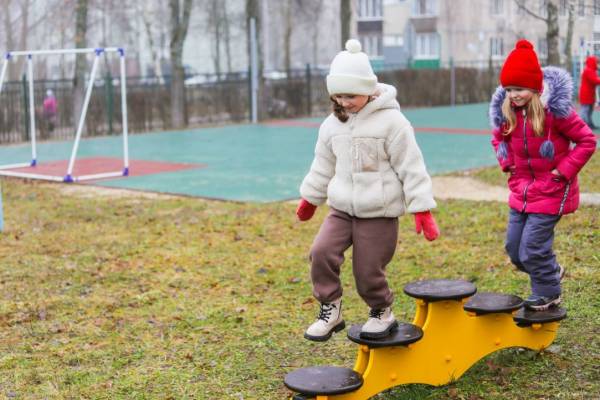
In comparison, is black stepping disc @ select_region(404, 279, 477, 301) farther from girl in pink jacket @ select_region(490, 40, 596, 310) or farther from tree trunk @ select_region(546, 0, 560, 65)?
tree trunk @ select_region(546, 0, 560, 65)

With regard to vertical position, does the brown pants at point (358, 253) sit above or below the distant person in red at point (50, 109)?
below

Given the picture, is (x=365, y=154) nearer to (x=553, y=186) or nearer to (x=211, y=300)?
(x=553, y=186)

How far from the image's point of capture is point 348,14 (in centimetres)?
2969

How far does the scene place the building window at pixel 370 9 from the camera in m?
64.4

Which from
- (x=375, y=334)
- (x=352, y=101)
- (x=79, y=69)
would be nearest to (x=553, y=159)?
(x=352, y=101)

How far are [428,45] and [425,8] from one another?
8.10 feet

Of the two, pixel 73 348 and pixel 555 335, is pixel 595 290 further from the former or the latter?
pixel 73 348

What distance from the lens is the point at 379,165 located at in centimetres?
430

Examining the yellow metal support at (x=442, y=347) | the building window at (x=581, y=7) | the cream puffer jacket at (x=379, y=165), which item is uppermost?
the building window at (x=581, y=7)

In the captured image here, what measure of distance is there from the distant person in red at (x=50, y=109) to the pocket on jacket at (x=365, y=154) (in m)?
19.6

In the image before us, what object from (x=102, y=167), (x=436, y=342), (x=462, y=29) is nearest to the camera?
(x=436, y=342)

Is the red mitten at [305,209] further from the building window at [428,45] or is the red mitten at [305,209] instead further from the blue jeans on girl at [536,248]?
the building window at [428,45]

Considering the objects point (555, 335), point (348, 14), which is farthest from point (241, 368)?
point (348, 14)

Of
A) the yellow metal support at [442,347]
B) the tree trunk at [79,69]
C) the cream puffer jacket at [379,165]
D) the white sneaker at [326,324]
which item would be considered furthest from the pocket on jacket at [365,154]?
the tree trunk at [79,69]
